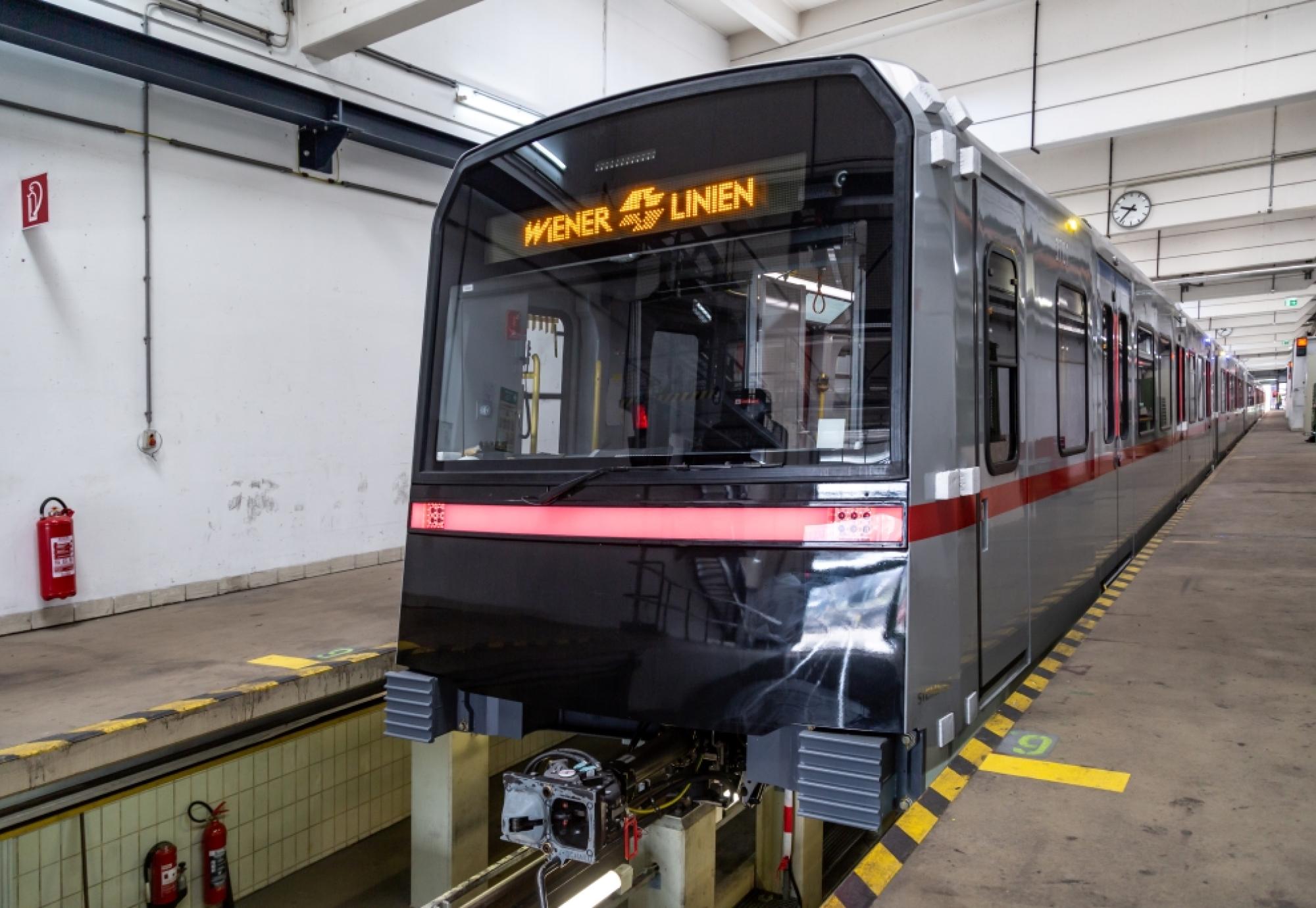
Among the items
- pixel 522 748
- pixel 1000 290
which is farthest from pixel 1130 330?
pixel 522 748

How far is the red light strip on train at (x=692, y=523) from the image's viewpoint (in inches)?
107

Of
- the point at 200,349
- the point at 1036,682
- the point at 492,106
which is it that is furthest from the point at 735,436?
the point at 492,106

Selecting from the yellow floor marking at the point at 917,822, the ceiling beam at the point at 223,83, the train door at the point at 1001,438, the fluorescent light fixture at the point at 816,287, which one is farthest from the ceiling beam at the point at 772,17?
the yellow floor marking at the point at 917,822

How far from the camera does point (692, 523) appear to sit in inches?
115

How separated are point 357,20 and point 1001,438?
573 cm

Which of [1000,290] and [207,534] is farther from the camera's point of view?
[207,534]

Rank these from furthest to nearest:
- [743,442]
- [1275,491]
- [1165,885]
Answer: [1275,491] → [743,442] → [1165,885]

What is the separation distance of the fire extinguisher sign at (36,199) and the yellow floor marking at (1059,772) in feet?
20.3

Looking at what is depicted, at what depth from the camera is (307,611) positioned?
21.7 feet

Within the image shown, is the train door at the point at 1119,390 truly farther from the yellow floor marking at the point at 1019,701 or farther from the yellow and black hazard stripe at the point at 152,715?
the yellow and black hazard stripe at the point at 152,715

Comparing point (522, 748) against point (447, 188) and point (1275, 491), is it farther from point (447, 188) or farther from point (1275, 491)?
point (1275, 491)

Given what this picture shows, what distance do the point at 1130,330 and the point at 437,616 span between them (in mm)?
5979

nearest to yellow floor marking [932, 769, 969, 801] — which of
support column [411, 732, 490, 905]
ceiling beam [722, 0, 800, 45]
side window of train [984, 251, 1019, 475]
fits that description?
side window of train [984, 251, 1019, 475]

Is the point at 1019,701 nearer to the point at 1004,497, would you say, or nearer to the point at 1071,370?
the point at 1004,497
